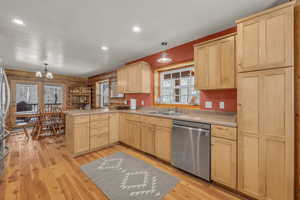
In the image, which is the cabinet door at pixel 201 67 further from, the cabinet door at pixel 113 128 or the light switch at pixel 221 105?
the cabinet door at pixel 113 128

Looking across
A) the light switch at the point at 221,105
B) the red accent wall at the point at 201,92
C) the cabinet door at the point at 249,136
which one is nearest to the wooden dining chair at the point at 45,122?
the red accent wall at the point at 201,92

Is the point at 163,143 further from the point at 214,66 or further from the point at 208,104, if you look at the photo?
the point at 214,66

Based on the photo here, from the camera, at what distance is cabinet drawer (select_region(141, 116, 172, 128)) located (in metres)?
2.41

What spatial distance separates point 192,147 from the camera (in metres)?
2.05

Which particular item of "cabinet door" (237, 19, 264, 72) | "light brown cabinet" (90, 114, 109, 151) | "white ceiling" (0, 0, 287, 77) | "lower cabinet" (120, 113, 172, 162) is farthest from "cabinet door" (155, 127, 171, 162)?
"white ceiling" (0, 0, 287, 77)

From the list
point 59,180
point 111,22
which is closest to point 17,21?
point 111,22

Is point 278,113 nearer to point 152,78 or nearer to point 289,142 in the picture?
point 289,142

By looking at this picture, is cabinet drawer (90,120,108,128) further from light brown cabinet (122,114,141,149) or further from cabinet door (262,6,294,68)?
cabinet door (262,6,294,68)

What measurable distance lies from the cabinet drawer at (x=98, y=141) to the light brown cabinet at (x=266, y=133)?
9.27 feet

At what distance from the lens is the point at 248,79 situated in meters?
Answer: 1.62

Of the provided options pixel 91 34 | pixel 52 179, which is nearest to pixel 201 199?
pixel 52 179

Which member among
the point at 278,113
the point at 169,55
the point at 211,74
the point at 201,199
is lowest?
the point at 201,199

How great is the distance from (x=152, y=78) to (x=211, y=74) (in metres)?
1.81

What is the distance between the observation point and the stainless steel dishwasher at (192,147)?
1913 mm
